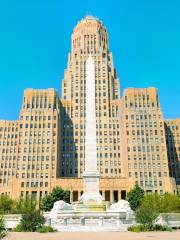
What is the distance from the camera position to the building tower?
129375mm

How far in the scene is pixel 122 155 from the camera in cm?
12812

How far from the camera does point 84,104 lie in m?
141

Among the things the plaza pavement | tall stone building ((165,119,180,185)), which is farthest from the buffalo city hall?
the plaza pavement

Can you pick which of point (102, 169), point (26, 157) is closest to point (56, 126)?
point (26, 157)

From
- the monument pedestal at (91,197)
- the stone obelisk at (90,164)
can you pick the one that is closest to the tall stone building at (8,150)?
the stone obelisk at (90,164)

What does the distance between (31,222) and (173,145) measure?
4521 inches

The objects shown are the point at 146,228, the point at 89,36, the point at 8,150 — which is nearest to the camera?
the point at 146,228

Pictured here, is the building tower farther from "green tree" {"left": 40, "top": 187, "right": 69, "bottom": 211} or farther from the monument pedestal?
the monument pedestal

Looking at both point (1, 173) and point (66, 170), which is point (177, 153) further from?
point (1, 173)

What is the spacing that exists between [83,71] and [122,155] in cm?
4745

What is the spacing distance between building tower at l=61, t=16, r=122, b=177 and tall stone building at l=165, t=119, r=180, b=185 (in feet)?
84.3

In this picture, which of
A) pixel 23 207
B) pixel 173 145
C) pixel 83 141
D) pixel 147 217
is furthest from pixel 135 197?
pixel 147 217

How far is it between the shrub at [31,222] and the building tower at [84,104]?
300 ft

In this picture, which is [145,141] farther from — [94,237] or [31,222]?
[94,237]
